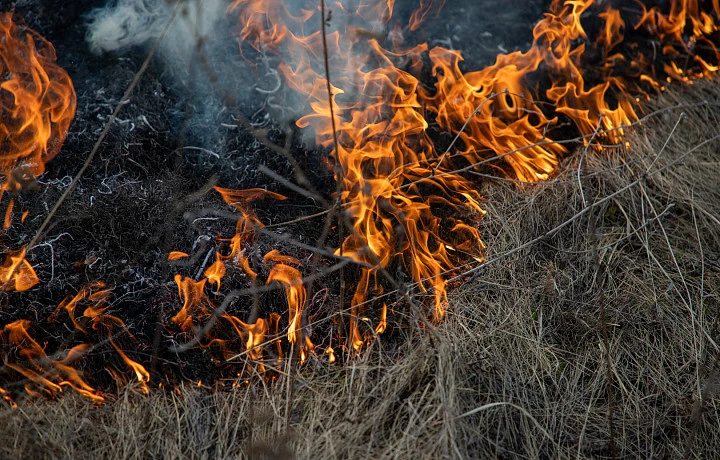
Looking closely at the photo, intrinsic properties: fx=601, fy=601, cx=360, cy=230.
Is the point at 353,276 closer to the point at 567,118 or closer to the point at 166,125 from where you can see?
the point at 166,125

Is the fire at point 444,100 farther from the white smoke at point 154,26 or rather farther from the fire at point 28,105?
the fire at point 28,105

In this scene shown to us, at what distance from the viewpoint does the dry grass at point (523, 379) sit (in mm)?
2525

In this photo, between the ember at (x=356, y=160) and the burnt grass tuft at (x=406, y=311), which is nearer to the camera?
the burnt grass tuft at (x=406, y=311)

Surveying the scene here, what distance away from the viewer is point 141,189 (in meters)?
3.46

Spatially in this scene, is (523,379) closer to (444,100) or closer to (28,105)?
(444,100)

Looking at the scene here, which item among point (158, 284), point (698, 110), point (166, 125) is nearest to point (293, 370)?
point (158, 284)

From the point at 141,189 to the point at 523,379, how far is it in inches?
91.4

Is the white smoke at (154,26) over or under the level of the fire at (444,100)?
over

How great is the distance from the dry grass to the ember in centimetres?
17

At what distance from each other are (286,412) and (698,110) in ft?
10.9

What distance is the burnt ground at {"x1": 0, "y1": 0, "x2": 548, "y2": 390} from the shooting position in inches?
118

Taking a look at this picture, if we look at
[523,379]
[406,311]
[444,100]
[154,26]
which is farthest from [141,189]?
[523,379]

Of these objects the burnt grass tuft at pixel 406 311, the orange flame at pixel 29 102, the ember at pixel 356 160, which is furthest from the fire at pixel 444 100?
the orange flame at pixel 29 102

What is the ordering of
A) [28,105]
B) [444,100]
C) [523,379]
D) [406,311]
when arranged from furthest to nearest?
[444,100] → [28,105] → [406,311] → [523,379]
